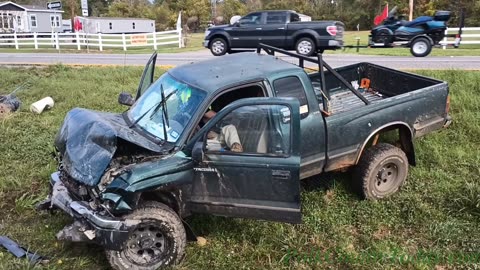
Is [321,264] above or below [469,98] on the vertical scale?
below

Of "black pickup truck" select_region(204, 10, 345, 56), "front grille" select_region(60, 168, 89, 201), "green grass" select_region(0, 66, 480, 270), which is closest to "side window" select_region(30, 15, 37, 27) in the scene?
"black pickup truck" select_region(204, 10, 345, 56)

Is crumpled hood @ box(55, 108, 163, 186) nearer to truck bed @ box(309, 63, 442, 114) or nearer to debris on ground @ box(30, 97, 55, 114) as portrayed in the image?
truck bed @ box(309, 63, 442, 114)

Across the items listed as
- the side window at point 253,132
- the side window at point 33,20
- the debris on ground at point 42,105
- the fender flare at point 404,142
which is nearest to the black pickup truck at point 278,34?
the debris on ground at point 42,105

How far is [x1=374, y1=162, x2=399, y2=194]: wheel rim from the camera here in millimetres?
Result: 5691

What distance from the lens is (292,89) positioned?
5.06 metres

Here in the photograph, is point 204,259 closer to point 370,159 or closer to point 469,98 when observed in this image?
point 370,159

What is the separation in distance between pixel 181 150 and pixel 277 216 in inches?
44.7

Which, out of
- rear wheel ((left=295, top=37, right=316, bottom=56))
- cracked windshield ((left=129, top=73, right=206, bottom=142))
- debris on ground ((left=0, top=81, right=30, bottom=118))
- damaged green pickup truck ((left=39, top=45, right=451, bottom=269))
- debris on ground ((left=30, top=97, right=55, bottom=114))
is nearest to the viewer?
damaged green pickup truck ((left=39, top=45, right=451, bottom=269))

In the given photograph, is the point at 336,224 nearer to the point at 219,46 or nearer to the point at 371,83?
the point at 371,83

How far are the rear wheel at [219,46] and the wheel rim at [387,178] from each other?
40.1 ft

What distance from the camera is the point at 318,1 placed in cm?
6388

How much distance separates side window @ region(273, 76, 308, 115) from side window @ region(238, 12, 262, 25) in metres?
12.2

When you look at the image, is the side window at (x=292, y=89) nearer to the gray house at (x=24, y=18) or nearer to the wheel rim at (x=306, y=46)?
the wheel rim at (x=306, y=46)

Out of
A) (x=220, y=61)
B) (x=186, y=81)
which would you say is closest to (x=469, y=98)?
(x=220, y=61)
